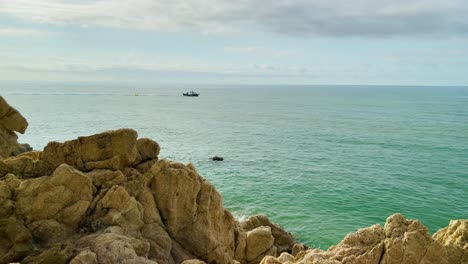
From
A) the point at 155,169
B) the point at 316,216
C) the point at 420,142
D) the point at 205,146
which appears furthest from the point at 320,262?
the point at 420,142

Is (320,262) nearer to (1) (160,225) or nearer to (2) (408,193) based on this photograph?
(1) (160,225)

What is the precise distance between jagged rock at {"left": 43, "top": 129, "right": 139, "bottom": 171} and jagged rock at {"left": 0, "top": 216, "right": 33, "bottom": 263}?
15.9 feet

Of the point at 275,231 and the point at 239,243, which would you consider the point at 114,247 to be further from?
the point at 275,231

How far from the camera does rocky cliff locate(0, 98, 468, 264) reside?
15.3 metres

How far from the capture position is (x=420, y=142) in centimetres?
9419

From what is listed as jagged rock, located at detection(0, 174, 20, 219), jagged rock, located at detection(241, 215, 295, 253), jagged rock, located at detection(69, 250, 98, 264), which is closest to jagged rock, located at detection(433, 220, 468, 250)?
jagged rock, located at detection(69, 250, 98, 264)

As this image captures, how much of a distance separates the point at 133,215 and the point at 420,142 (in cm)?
8952

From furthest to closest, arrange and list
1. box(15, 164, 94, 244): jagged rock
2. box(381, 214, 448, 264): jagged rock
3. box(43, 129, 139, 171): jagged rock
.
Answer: box(43, 129, 139, 171): jagged rock
box(15, 164, 94, 244): jagged rock
box(381, 214, 448, 264): jagged rock

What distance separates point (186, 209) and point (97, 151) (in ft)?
17.4

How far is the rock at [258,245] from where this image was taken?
27.2 metres

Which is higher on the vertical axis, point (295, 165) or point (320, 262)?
point (320, 262)

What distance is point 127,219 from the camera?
58.5 ft

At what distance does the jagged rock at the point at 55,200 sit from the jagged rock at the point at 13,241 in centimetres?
73

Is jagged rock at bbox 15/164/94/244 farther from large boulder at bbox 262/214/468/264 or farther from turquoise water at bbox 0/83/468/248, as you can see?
turquoise water at bbox 0/83/468/248
